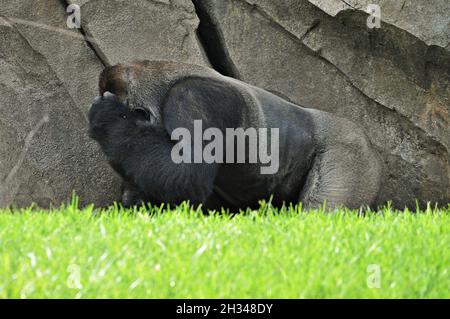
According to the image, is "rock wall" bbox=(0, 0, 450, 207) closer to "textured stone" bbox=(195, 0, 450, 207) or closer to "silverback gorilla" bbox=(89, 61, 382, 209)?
"textured stone" bbox=(195, 0, 450, 207)

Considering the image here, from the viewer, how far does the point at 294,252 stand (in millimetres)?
2367

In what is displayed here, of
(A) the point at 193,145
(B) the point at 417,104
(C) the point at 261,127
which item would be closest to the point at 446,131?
(B) the point at 417,104

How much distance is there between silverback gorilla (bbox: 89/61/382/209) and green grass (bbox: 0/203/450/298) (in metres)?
0.53

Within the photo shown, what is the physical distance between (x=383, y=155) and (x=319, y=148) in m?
0.50

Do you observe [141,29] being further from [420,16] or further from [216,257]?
[216,257]

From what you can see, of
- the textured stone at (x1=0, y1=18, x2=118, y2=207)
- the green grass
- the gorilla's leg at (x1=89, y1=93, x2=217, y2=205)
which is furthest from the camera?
the textured stone at (x1=0, y1=18, x2=118, y2=207)

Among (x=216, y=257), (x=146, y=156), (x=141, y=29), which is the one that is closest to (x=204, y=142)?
(x=146, y=156)

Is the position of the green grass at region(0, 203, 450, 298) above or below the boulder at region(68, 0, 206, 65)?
below

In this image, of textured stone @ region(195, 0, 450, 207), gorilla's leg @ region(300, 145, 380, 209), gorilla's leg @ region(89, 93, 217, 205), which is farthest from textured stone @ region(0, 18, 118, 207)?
gorilla's leg @ region(300, 145, 380, 209)

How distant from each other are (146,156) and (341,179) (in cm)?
105

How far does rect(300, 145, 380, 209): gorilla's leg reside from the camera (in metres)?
3.94

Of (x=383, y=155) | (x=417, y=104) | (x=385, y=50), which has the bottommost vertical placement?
(x=383, y=155)

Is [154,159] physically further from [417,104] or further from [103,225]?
[417,104]
